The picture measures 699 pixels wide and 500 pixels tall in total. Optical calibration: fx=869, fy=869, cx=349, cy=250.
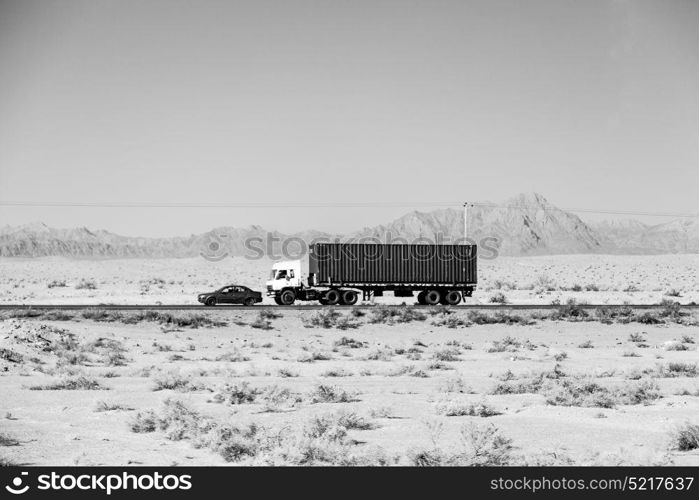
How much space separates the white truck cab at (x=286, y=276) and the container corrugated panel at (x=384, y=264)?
90 cm

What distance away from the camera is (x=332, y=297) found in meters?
46.7

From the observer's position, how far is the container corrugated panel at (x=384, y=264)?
47.0 meters

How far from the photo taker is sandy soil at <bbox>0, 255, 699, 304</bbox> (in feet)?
209

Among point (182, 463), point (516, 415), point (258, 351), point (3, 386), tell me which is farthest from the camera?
point (258, 351)

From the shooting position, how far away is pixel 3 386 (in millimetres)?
21297

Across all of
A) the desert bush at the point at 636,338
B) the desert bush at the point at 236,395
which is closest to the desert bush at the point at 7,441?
the desert bush at the point at 236,395

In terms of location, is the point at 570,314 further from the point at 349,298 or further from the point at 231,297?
the point at 231,297

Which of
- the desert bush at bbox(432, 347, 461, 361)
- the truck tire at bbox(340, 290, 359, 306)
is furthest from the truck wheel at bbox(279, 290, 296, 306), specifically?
the desert bush at bbox(432, 347, 461, 361)

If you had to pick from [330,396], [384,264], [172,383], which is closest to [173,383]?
[172,383]

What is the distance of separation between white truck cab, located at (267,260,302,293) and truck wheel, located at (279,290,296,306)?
1.12 ft

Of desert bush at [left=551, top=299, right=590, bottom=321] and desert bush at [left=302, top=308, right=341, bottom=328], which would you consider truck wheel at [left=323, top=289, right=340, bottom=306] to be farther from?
desert bush at [left=551, top=299, right=590, bottom=321]
